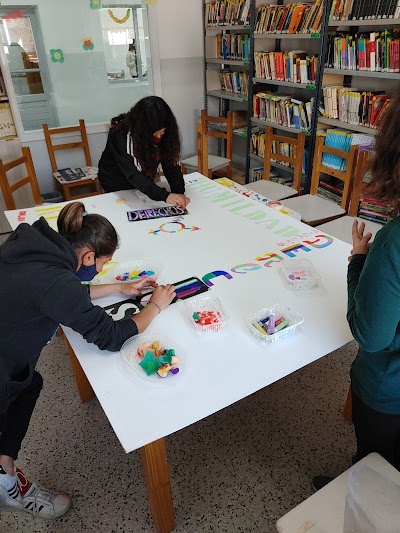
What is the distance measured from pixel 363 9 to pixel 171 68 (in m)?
2.02

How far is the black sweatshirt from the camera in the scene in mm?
2082

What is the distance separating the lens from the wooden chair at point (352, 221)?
89.7 inches

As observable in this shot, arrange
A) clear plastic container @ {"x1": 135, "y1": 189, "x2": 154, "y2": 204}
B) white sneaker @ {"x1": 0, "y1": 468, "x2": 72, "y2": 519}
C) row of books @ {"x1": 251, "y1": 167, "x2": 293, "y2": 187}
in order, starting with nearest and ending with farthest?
1. white sneaker @ {"x1": 0, "y1": 468, "x2": 72, "y2": 519}
2. clear plastic container @ {"x1": 135, "y1": 189, "x2": 154, "y2": 204}
3. row of books @ {"x1": 251, "y1": 167, "x2": 293, "y2": 187}

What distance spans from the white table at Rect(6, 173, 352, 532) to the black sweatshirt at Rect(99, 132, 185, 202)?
16 cm

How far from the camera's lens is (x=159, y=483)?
108 cm

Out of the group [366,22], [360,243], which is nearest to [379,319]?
[360,243]

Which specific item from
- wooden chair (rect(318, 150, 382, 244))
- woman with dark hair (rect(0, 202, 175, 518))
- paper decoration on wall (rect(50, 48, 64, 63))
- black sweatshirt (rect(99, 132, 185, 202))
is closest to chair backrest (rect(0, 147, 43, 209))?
black sweatshirt (rect(99, 132, 185, 202))

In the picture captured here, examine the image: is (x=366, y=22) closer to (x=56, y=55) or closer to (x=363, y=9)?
(x=363, y=9)

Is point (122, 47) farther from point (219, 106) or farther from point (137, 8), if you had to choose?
point (219, 106)

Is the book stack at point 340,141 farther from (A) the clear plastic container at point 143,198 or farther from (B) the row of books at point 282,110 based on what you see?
(A) the clear plastic container at point 143,198

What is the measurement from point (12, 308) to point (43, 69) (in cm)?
312

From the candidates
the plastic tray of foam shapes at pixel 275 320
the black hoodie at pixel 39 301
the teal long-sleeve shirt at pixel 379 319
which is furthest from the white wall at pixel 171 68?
the teal long-sleeve shirt at pixel 379 319

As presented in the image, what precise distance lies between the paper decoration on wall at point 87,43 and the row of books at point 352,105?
2091mm

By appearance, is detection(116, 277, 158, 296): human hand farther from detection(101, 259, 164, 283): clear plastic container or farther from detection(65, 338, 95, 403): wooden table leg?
detection(65, 338, 95, 403): wooden table leg
